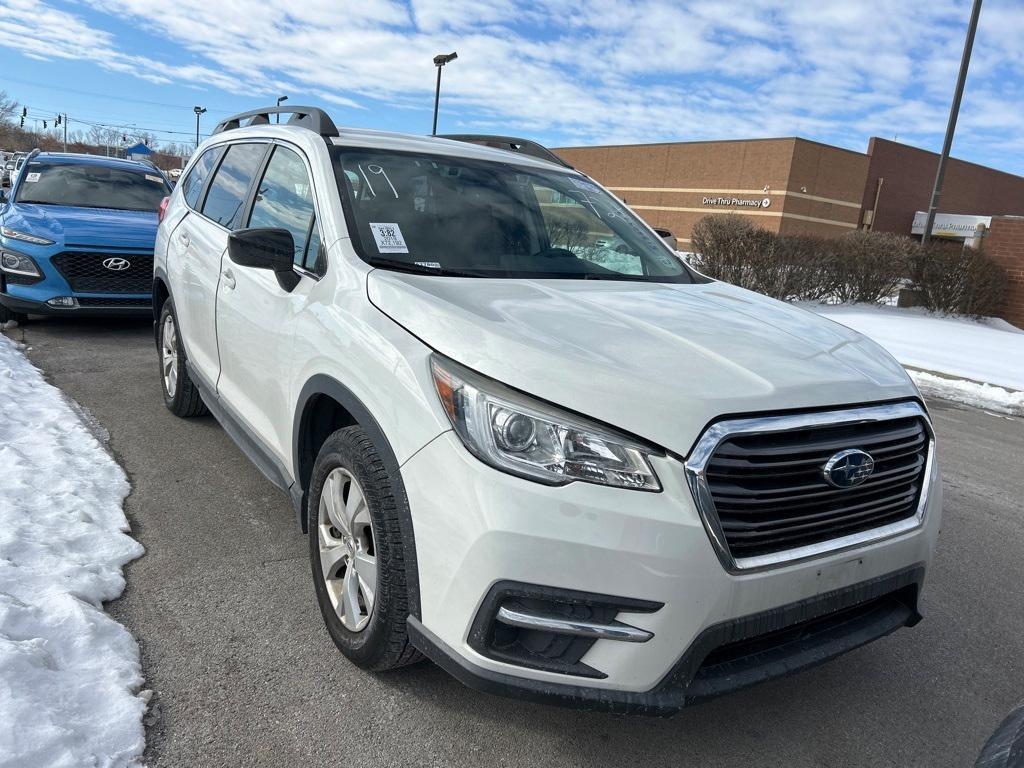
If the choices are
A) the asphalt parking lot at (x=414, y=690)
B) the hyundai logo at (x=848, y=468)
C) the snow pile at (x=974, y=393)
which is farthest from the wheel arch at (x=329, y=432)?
the snow pile at (x=974, y=393)

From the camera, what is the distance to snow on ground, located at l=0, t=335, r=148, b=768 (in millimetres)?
2092

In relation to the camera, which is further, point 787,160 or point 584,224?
point 787,160

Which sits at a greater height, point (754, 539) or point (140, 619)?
point (754, 539)

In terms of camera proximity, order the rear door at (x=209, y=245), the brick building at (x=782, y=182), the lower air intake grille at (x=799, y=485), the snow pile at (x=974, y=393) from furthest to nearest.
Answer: the brick building at (x=782, y=182), the snow pile at (x=974, y=393), the rear door at (x=209, y=245), the lower air intake grille at (x=799, y=485)

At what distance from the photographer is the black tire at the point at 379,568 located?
2229mm

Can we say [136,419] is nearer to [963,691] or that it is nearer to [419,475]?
[419,475]

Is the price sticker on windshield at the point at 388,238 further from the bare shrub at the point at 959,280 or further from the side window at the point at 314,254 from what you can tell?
the bare shrub at the point at 959,280

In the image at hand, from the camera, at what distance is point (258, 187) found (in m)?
3.78

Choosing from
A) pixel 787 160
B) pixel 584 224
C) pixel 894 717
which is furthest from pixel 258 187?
pixel 787 160

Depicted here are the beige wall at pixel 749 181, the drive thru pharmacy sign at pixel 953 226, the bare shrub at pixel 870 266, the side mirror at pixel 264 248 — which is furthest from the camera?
the drive thru pharmacy sign at pixel 953 226

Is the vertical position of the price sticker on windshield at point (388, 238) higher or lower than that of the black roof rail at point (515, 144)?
lower

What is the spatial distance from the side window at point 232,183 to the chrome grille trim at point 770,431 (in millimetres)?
2898

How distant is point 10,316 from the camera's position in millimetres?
7723

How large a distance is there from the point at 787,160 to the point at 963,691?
49.4m
